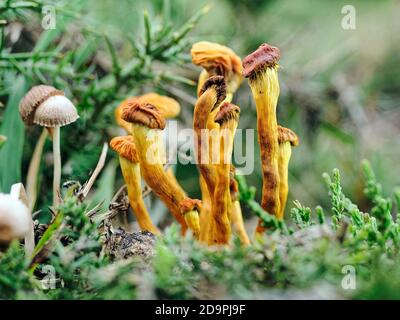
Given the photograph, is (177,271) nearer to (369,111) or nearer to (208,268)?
(208,268)

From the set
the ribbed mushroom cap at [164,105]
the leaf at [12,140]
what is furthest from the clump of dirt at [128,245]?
the leaf at [12,140]

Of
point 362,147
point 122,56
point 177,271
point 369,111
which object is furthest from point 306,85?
point 177,271

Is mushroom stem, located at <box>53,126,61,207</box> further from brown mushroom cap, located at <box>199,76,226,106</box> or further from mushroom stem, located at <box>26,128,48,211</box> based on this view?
brown mushroom cap, located at <box>199,76,226,106</box>

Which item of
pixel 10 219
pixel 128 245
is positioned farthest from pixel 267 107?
pixel 10 219

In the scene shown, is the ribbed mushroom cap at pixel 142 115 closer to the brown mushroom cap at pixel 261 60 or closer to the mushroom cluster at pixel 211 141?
the mushroom cluster at pixel 211 141

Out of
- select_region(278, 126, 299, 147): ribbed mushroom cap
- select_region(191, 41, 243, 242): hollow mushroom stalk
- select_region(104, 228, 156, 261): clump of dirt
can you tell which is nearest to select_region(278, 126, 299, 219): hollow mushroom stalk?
select_region(278, 126, 299, 147): ribbed mushroom cap
